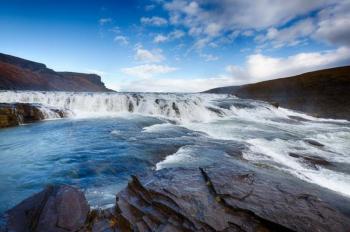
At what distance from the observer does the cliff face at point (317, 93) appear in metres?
30.0

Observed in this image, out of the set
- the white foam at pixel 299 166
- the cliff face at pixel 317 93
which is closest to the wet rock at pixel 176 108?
the white foam at pixel 299 166

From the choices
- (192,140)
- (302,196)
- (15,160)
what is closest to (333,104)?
(192,140)

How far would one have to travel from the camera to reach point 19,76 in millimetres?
70562

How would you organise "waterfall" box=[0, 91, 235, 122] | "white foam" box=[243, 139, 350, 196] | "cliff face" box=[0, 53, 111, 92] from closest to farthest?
"white foam" box=[243, 139, 350, 196] < "waterfall" box=[0, 91, 235, 122] < "cliff face" box=[0, 53, 111, 92]

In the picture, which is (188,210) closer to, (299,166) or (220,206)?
(220,206)

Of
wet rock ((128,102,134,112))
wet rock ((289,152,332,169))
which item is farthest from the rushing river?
wet rock ((128,102,134,112))

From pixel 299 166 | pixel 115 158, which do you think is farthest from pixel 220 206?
pixel 115 158

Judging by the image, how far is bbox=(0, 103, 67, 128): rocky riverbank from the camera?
15391 mm

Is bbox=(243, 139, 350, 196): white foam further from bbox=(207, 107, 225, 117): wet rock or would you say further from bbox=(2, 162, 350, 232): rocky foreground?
bbox=(207, 107, 225, 117): wet rock

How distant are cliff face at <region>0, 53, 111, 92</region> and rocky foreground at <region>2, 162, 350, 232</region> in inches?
2635

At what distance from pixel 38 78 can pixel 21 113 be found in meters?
81.6

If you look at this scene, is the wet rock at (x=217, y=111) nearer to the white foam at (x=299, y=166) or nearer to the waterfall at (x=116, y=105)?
the waterfall at (x=116, y=105)

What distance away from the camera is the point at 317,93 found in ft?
113

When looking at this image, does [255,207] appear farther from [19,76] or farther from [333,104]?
[19,76]
